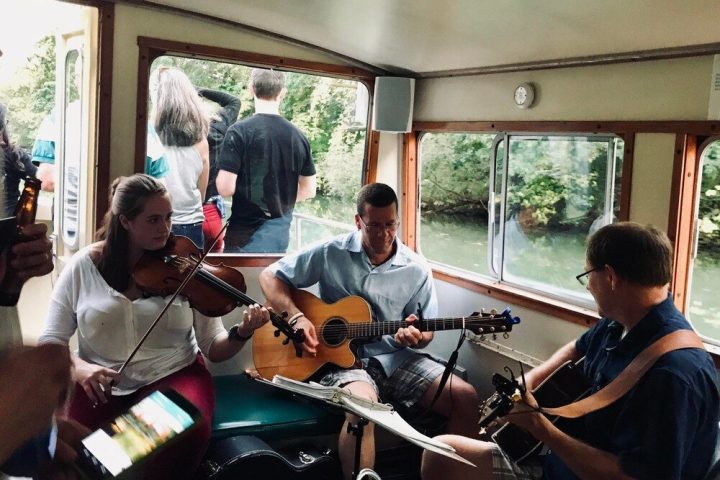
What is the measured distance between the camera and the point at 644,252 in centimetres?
201

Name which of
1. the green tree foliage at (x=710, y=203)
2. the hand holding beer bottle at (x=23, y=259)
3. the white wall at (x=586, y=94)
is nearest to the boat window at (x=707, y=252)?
the green tree foliage at (x=710, y=203)

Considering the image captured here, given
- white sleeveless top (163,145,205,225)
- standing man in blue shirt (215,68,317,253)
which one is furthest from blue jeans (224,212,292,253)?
white sleeveless top (163,145,205,225)

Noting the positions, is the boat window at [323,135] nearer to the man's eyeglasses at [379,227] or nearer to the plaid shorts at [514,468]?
the man's eyeglasses at [379,227]

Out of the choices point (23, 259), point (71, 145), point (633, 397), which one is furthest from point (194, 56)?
point (633, 397)

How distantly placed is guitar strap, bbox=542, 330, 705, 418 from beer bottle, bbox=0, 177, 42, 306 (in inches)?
57.4

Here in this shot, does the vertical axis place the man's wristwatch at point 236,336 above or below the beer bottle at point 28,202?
below

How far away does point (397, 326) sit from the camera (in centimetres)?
308

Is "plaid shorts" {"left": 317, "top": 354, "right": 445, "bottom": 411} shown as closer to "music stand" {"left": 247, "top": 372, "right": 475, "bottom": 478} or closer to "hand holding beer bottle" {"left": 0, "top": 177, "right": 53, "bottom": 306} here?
"music stand" {"left": 247, "top": 372, "right": 475, "bottom": 478}

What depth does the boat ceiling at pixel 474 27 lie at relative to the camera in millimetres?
2240

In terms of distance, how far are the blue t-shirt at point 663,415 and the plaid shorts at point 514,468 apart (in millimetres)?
283

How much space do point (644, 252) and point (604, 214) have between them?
963 millimetres

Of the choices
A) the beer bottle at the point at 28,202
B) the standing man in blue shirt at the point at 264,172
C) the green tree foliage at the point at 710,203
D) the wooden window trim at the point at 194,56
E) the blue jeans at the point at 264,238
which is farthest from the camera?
the blue jeans at the point at 264,238

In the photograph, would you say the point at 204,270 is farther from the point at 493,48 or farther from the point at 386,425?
the point at 493,48

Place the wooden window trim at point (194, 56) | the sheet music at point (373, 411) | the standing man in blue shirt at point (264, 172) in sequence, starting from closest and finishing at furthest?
the sheet music at point (373, 411) → the wooden window trim at point (194, 56) → the standing man in blue shirt at point (264, 172)
